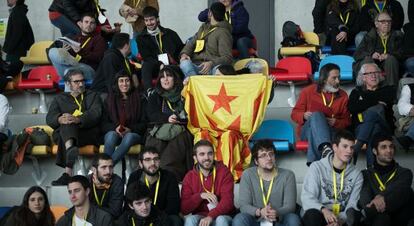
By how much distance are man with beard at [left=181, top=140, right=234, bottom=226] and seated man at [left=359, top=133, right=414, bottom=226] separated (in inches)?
43.1

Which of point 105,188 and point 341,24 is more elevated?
point 341,24

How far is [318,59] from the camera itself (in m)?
13.8

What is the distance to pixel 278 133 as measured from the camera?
12117 mm

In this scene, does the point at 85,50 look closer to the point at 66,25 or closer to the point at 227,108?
the point at 66,25

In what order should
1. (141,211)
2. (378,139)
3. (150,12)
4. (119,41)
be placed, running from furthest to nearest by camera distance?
(150,12) < (119,41) < (378,139) < (141,211)

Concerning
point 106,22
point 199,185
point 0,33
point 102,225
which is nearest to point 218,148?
point 199,185

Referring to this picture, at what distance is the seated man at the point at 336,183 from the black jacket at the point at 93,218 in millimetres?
1561

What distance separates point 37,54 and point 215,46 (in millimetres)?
2505

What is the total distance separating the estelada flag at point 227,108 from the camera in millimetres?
11719

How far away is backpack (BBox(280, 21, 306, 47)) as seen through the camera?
1425 cm

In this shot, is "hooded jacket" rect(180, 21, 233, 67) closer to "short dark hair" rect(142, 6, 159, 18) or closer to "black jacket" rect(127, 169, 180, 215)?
"short dark hair" rect(142, 6, 159, 18)

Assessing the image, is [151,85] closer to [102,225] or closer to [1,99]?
[1,99]

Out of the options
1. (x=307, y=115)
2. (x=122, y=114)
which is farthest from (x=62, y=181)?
(x=307, y=115)

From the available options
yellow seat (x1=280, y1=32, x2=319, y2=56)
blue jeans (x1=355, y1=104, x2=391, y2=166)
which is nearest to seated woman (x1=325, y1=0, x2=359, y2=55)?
yellow seat (x1=280, y1=32, x2=319, y2=56)
